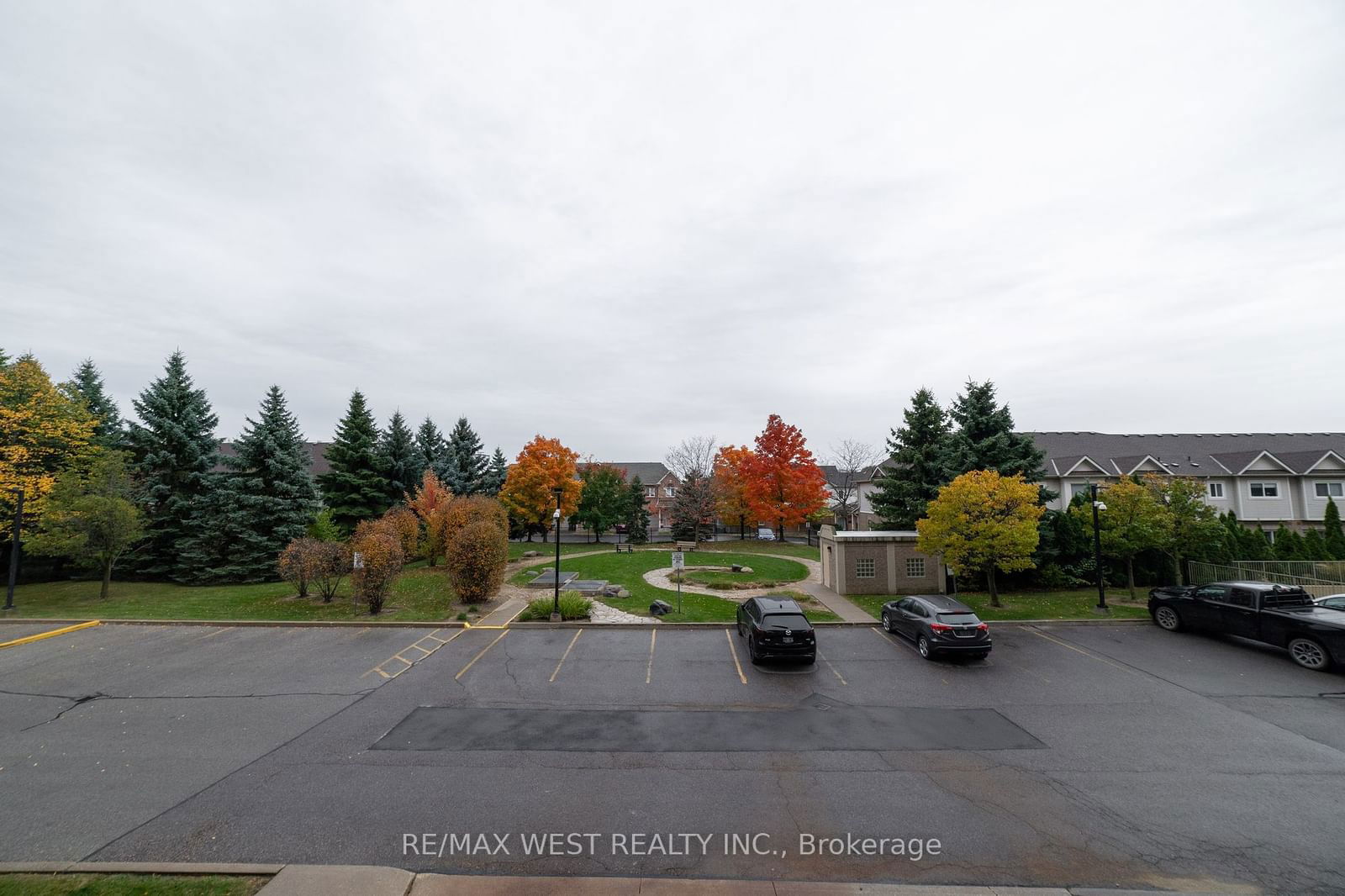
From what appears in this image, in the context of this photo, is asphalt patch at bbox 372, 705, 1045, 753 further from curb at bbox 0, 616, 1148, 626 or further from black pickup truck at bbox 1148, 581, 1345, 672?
black pickup truck at bbox 1148, 581, 1345, 672

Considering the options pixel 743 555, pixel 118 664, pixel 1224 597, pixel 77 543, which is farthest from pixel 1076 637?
pixel 77 543

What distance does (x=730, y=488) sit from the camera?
52.7 m

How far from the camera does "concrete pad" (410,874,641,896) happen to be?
5.34 metres

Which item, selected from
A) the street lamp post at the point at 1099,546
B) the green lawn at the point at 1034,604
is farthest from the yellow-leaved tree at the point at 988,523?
the street lamp post at the point at 1099,546

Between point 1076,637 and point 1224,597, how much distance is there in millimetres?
4161

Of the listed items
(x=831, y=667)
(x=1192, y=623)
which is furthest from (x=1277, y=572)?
(x=831, y=667)

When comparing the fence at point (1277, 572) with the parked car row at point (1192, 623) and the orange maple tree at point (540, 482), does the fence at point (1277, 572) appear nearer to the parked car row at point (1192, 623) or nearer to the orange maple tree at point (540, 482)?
the parked car row at point (1192, 623)

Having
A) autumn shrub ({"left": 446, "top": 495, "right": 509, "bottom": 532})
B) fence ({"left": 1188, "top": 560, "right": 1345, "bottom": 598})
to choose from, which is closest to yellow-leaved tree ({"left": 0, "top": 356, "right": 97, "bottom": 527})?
autumn shrub ({"left": 446, "top": 495, "right": 509, "bottom": 532})

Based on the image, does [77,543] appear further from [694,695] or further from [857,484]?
[857,484]

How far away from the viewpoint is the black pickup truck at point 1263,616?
12781 mm

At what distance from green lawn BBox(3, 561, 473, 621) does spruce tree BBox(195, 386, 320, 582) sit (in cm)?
161

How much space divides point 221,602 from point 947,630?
26.5m

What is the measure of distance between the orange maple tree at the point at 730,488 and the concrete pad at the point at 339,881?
4405 centimetres

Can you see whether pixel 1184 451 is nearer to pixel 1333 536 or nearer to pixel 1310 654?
pixel 1333 536
